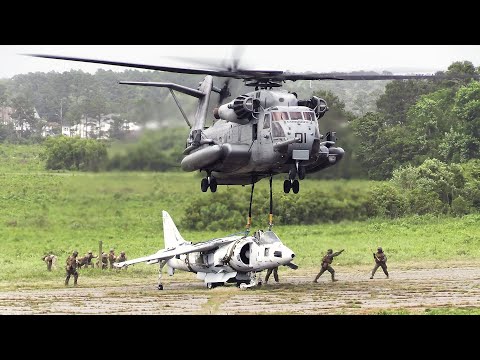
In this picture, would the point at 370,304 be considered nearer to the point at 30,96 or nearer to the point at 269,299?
the point at 269,299

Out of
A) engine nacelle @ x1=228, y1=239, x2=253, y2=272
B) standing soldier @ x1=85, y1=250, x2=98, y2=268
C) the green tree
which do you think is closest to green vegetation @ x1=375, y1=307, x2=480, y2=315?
engine nacelle @ x1=228, y1=239, x2=253, y2=272

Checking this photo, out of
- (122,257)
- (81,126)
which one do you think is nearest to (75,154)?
(81,126)

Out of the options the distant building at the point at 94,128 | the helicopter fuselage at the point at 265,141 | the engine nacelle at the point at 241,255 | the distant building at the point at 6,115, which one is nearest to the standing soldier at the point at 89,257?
the distant building at the point at 94,128

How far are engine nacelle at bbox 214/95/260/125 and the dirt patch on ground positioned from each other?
719cm

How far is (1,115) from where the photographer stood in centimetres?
6569

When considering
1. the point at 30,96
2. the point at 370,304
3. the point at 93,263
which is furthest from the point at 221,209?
the point at 370,304

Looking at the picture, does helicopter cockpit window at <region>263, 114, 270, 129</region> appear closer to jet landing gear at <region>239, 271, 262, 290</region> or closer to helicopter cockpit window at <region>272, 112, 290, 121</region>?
helicopter cockpit window at <region>272, 112, 290, 121</region>

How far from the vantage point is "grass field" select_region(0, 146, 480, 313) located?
57.6 meters

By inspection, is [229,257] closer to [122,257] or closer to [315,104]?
[315,104]

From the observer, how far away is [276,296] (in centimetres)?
4984

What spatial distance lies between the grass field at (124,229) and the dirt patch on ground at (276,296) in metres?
3.43

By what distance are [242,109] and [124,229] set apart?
14185 mm

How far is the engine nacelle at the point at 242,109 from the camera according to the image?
4950 centimetres

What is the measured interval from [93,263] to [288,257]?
1394 cm
